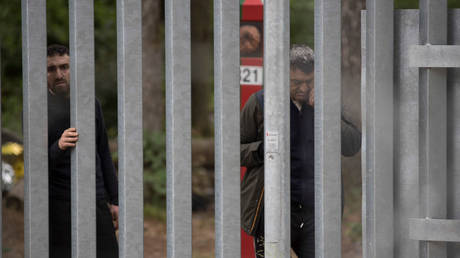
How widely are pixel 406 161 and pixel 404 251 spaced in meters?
0.40

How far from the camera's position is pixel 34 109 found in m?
2.89

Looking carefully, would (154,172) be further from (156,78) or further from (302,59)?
(302,59)

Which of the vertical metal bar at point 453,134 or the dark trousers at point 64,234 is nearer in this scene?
the vertical metal bar at point 453,134

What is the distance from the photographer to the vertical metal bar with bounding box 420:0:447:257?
2.91 m

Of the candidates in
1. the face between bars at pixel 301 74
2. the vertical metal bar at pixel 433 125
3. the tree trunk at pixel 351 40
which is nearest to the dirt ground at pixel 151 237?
the tree trunk at pixel 351 40

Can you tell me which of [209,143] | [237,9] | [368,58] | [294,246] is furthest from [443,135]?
[209,143]

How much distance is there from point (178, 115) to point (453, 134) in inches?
47.0

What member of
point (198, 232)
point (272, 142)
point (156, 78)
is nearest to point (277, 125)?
point (272, 142)

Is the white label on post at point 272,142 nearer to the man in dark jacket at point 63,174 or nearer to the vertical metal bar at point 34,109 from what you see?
the vertical metal bar at point 34,109

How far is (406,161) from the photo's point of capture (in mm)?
3020

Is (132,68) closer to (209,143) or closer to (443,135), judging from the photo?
(443,135)

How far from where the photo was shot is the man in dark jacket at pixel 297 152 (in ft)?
13.4

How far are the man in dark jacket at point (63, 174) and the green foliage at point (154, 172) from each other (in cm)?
661

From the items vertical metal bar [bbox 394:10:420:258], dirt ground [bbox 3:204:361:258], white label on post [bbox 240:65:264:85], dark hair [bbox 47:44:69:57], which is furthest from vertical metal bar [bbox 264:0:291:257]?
dirt ground [bbox 3:204:361:258]
